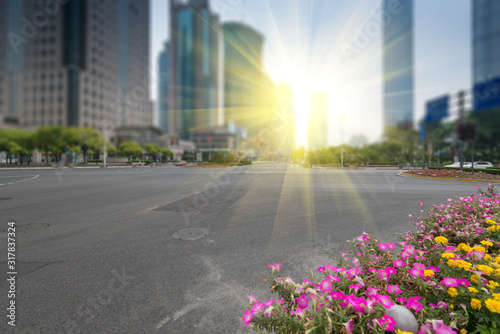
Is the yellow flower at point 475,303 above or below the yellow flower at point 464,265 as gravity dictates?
below

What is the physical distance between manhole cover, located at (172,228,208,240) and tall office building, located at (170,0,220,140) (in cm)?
16948

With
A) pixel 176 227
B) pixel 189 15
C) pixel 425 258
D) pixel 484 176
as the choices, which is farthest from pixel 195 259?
pixel 189 15

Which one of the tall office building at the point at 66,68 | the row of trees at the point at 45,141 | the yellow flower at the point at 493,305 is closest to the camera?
the yellow flower at the point at 493,305

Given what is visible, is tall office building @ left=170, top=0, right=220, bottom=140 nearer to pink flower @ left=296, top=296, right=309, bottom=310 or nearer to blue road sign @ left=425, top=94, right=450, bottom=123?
blue road sign @ left=425, top=94, right=450, bottom=123

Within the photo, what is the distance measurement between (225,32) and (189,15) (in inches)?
1119

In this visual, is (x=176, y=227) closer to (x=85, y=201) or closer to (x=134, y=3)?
(x=85, y=201)

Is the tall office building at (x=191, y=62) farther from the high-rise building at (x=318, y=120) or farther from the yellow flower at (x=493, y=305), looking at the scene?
the yellow flower at (x=493, y=305)

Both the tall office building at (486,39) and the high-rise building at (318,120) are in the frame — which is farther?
the high-rise building at (318,120)

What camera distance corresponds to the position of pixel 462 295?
1872 millimetres

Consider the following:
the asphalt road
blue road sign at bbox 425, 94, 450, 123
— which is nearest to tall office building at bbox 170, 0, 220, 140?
blue road sign at bbox 425, 94, 450, 123

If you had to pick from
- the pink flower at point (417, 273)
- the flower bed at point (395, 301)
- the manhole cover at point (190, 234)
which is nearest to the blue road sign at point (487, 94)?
the flower bed at point (395, 301)
